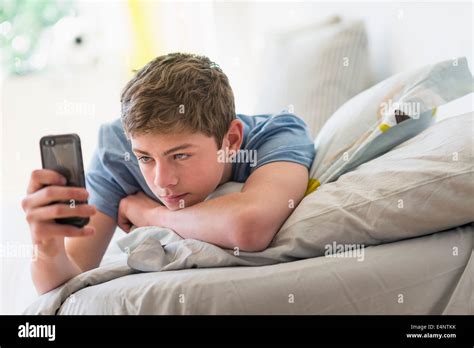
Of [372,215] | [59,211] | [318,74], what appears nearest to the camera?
[59,211]

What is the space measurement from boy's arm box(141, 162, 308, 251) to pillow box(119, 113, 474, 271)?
2 centimetres

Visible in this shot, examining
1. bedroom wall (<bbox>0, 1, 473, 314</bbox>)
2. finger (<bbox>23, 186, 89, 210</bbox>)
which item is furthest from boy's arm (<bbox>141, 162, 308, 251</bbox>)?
bedroom wall (<bbox>0, 1, 473, 314</bbox>)

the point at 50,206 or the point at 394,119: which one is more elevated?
the point at 394,119

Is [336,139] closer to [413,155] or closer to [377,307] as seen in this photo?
[413,155]

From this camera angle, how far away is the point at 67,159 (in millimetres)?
875

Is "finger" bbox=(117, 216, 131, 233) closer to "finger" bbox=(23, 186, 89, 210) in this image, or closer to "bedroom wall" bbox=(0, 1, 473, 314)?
"finger" bbox=(23, 186, 89, 210)

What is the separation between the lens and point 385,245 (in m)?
0.96

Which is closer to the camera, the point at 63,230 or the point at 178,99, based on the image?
the point at 63,230

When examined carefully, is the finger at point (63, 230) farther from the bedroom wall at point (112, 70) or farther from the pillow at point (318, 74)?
the bedroom wall at point (112, 70)

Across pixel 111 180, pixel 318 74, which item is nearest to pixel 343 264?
pixel 111 180

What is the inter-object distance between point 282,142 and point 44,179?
49 centimetres

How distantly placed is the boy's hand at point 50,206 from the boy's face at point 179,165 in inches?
7.1

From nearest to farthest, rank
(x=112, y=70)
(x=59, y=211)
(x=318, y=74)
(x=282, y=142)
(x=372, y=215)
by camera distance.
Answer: (x=59, y=211)
(x=372, y=215)
(x=282, y=142)
(x=318, y=74)
(x=112, y=70)

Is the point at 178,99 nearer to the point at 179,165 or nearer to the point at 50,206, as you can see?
the point at 179,165
